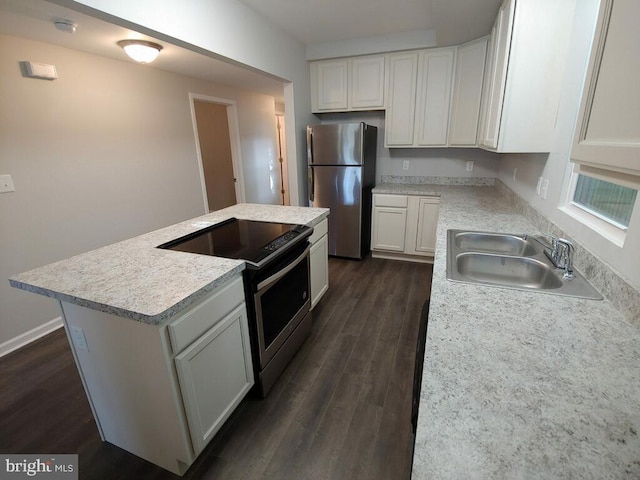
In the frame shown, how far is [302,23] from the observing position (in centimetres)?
281

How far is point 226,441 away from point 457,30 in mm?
3469

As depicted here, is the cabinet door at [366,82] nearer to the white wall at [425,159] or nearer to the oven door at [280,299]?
the white wall at [425,159]

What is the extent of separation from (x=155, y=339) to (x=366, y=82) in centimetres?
341

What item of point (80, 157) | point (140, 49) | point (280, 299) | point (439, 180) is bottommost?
point (280, 299)

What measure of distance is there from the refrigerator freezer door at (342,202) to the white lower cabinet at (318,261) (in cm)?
110

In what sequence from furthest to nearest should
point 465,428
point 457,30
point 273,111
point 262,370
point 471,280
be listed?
point 273,111
point 457,30
point 262,370
point 471,280
point 465,428

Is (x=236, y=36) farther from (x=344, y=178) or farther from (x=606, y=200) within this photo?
(x=606, y=200)

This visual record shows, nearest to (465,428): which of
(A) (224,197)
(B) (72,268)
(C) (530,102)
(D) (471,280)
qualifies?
(D) (471,280)

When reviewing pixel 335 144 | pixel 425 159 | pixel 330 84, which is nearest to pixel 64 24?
pixel 335 144

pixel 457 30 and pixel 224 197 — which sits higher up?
pixel 457 30

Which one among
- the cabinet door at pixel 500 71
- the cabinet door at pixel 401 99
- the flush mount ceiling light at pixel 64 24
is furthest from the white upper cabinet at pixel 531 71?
the flush mount ceiling light at pixel 64 24

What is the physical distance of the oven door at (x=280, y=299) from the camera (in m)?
1.58

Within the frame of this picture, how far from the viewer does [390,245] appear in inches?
143

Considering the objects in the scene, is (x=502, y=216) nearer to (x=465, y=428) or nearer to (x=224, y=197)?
(x=465, y=428)
